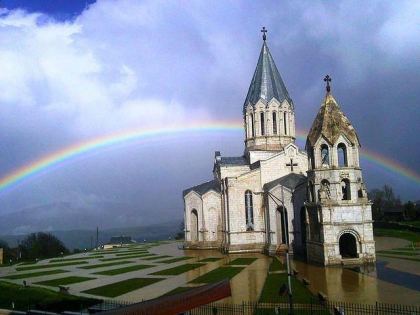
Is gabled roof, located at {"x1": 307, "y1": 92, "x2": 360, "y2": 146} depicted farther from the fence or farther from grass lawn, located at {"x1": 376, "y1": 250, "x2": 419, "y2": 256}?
the fence

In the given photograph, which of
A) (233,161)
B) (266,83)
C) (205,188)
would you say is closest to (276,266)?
(205,188)

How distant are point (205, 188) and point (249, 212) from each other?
7.53m

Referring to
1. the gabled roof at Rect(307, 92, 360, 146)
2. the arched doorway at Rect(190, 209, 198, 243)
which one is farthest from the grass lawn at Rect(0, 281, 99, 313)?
the arched doorway at Rect(190, 209, 198, 243)

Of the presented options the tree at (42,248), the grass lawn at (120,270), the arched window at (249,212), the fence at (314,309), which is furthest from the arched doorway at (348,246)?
the tree at (42,248)

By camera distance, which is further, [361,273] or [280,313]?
[361,273]

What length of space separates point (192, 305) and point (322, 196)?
20978 millimetres

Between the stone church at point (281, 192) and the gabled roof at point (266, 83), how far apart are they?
0.39 feet

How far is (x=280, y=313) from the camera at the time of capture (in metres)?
16.0

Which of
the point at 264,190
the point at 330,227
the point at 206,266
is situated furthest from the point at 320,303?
the point at 264,190

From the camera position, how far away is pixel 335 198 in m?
29.6

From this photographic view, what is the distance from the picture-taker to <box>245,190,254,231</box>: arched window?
42.2 m

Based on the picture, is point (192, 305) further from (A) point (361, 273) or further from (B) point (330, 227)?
(B) point (330, 227)

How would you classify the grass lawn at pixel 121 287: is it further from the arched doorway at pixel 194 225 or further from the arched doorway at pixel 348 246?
the arched doorway at pixel 194 225

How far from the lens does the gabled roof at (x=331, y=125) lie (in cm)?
3044
